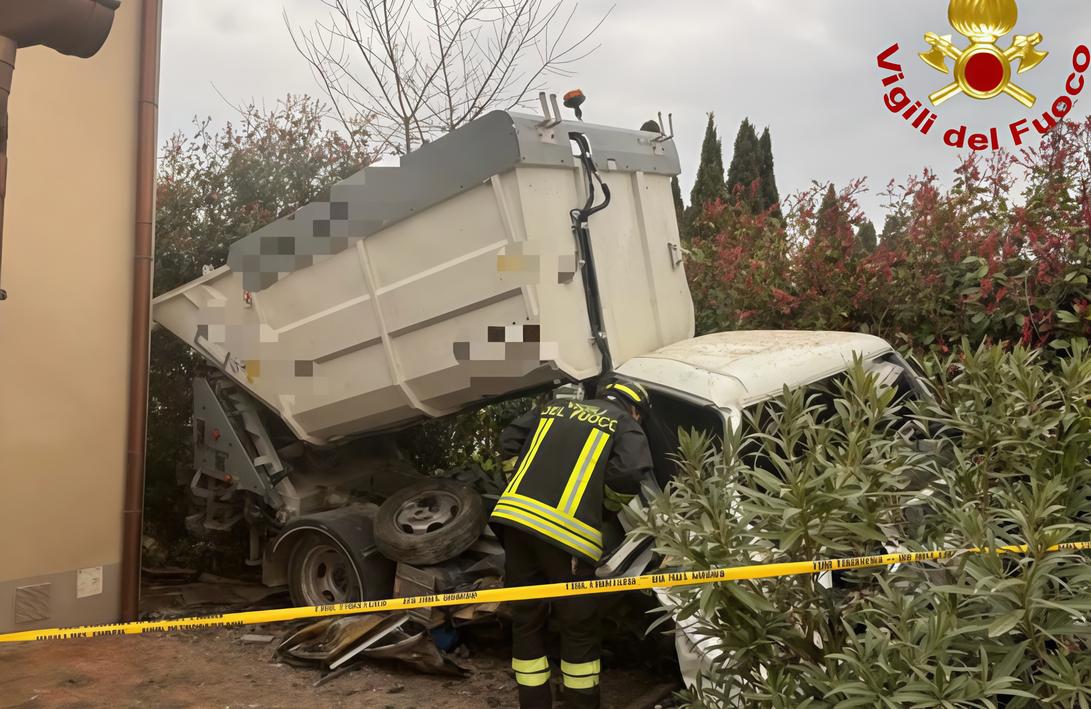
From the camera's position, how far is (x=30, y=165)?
5637 mm

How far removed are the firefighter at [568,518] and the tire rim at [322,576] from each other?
5.69ft

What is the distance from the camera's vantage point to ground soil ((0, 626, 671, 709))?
4688 mm

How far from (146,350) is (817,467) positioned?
14.7ft

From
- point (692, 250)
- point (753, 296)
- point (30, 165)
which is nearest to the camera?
point (30, 165)

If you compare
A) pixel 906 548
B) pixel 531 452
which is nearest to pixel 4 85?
pixel 531 452

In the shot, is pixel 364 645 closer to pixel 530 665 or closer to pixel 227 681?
pixel 227 681

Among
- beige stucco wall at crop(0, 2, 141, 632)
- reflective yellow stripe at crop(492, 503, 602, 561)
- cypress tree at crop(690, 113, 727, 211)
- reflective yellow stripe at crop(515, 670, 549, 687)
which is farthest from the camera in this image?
cypress tree at crop(690, 113, 727, 211)

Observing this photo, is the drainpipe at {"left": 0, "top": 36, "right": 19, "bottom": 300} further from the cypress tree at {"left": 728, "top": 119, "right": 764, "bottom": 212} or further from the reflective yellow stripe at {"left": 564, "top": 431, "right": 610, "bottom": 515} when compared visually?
the cypress tree at {"left": 728, "top": 119, "right": 764, "bottom": 212}

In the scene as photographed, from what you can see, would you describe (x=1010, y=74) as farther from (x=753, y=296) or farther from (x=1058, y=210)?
(x=753, y=296)

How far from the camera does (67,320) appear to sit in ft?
19.1

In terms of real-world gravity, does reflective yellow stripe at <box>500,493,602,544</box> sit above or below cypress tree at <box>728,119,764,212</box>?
below

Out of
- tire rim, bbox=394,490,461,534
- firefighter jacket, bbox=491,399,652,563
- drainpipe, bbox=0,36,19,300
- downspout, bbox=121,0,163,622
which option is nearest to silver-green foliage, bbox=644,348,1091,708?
firefighter jacket, bbox=491,399,652,563

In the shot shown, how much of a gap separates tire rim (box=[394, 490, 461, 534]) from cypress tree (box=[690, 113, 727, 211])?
14640mm

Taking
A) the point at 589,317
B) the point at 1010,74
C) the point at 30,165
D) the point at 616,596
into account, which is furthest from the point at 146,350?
the point at 1010,74
